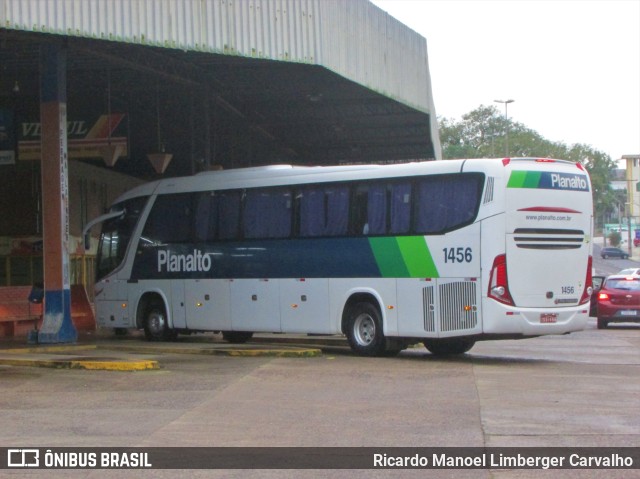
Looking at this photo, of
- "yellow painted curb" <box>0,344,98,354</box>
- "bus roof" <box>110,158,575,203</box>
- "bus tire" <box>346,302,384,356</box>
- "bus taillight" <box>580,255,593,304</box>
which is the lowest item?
"yellow painted curb" <box>0,344,98,354</box>

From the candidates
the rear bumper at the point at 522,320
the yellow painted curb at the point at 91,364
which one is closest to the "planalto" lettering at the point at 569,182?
the rear bumper at the point at 522,320

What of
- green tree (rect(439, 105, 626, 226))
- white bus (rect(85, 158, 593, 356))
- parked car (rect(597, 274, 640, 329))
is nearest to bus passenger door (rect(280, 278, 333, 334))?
white bus (rect(85, 158, 593, 356))

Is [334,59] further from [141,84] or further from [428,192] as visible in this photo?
[141,84]

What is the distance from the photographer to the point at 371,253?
1883 centimetres

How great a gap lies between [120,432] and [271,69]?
15484mm

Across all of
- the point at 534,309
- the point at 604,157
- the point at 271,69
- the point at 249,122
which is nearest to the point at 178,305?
the point at 271,69

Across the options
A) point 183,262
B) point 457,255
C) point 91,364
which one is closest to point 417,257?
point 457,255

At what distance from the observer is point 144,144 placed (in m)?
36.9

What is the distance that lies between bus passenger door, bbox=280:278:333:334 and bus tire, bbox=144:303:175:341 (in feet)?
12.1

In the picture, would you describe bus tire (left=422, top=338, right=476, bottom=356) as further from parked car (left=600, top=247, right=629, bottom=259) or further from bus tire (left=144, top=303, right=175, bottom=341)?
parked car (left=600, top=247, right=629, bottom=259)

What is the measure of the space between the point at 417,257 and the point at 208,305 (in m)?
5.69

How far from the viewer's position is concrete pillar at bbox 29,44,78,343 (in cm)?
2103

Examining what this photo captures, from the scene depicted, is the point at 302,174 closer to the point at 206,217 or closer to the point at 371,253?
the point at 371,253

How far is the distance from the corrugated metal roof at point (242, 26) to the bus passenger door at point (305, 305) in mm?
4245
